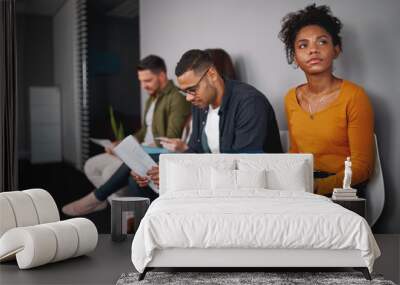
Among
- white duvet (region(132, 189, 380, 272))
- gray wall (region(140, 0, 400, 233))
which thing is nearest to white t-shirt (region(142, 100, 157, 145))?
gray wall (region(140, 0, 400, 233))

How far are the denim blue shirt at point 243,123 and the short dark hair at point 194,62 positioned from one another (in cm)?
27

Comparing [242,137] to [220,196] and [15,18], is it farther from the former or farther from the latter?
[15,18]

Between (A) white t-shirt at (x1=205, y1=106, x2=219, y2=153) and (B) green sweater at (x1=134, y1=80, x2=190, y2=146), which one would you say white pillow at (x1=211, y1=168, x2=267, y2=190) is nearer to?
(A) white t-shirt at (x1=205, y1=106, x2=219, y2=153)

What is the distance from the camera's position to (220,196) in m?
5.32

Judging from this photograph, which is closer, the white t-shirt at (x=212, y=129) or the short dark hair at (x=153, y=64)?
the white t-shirt at (x=212, y=129)

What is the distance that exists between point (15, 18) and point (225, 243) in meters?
3.46

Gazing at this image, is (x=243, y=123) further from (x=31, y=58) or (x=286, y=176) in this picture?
(x=31, y=58)

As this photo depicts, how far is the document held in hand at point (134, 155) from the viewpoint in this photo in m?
6.70

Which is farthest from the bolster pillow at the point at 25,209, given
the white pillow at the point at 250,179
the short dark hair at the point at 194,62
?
the short dark hair at the point at 194,62

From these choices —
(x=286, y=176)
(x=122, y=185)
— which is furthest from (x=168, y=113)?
(x=286, y=176)

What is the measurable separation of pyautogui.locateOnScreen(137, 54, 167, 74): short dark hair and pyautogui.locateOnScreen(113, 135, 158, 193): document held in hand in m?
0.69

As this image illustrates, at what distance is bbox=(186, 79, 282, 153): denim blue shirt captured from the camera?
643cm

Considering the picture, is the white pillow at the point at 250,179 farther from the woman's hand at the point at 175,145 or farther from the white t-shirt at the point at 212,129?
the woman's hand at the point at 175,145

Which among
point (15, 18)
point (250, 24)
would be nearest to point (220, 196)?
point (250, 24)
